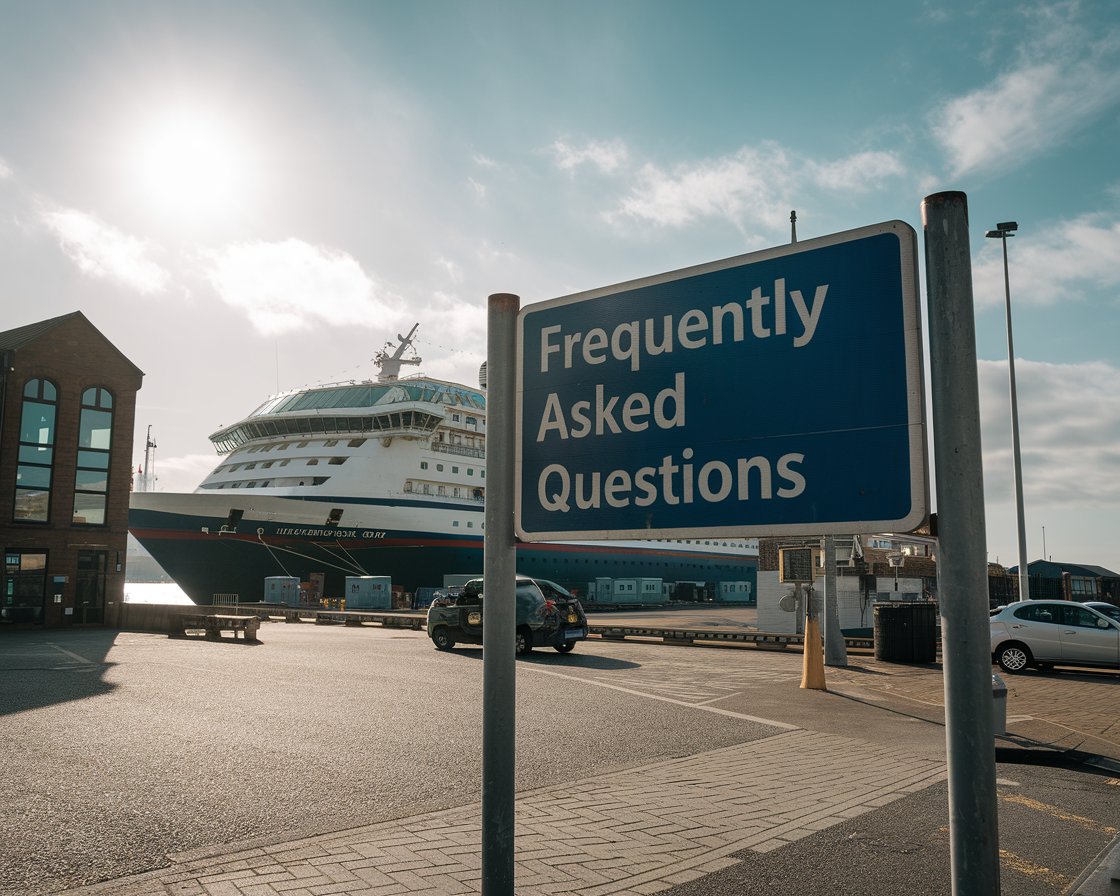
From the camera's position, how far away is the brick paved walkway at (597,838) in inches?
169

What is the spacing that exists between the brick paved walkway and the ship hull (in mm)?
32462

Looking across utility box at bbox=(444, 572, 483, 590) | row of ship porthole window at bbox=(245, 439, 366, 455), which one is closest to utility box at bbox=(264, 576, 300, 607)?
utility box at bbox=(444, 572, 483, 590)

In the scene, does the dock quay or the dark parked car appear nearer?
the dark parked car

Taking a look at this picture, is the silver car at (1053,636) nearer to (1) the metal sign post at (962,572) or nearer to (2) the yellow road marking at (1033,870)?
(2) the yellow road marking at (1033,870)

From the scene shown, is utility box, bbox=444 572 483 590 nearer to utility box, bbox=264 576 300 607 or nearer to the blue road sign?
utility box, bbox=264 576 300 607

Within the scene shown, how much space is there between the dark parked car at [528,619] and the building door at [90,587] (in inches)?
568

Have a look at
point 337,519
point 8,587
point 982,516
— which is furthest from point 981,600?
point 337,519

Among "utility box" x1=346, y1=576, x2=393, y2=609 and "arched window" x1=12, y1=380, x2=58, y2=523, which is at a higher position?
"arched window" x1=12, y1=380, x2=58, y2=523

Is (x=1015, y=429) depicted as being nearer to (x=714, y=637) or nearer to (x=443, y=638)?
(x=714, y=637)

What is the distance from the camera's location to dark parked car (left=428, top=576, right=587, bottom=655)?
17719 mm

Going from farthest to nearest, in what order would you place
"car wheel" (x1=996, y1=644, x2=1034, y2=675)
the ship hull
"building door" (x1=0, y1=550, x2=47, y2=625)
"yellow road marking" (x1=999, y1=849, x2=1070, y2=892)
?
the ship hull → "building door" (x1=0, y1=550, x2=47, y2=625) → "car wheel" (x1=996, y1=644, x2=1034, y2=675) → "yellow road marking" (x1=999, y1=849, x2=1070, y2=892)

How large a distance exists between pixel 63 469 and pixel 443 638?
16.6 m

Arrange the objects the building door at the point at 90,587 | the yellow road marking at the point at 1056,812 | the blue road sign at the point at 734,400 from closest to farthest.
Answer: the blue road sign at the point at 734,400
the yellow road marking at the point at 1056,812
the building door at the point at 90,587

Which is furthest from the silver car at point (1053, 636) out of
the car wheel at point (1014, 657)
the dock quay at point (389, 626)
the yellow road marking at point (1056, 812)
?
the yellow road marking at point (1056, 812)
